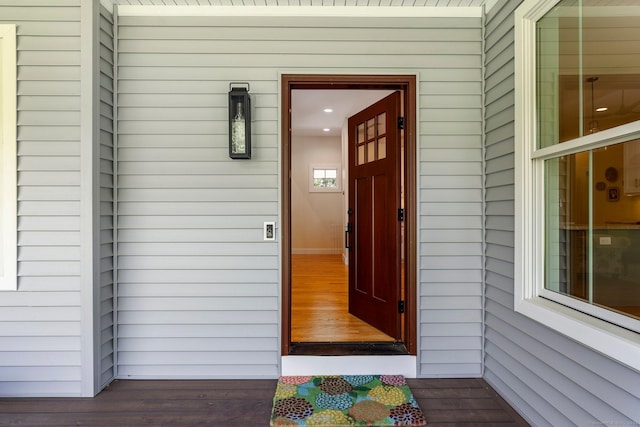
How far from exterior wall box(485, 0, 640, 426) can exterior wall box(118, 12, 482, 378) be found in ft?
0.63

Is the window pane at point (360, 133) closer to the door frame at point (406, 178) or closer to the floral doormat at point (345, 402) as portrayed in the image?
the door frame at point (406, 178)

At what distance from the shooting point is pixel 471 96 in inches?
102

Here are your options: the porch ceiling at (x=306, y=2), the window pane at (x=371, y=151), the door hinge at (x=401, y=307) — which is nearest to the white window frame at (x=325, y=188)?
the window pane at (x=371, y=151)

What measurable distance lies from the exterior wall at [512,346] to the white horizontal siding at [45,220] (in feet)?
9.22

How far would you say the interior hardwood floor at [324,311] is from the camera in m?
2.93

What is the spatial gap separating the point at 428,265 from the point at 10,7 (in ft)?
11.0

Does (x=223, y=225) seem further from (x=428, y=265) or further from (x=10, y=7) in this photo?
(x=10, y=7)

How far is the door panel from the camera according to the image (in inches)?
116

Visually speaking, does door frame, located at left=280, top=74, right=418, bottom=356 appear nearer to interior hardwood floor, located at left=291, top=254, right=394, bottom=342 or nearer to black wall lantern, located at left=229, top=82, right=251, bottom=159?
black wall lantern, located at left=229, top=82, right=251, bottom=159

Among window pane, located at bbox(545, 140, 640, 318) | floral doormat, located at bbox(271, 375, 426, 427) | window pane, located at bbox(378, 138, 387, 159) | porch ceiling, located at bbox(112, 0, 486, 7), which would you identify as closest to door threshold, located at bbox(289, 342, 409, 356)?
floral doormat, located at bbox(271, 375, 426, 427)

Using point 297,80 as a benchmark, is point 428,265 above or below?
below

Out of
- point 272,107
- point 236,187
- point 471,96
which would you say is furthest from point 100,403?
point 471,96

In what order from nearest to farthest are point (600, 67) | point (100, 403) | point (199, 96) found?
point (600, 67)
point (100, 403)
point (199, 96)

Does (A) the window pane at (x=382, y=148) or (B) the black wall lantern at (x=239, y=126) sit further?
(A) the window pane at (x=382, y=148)
